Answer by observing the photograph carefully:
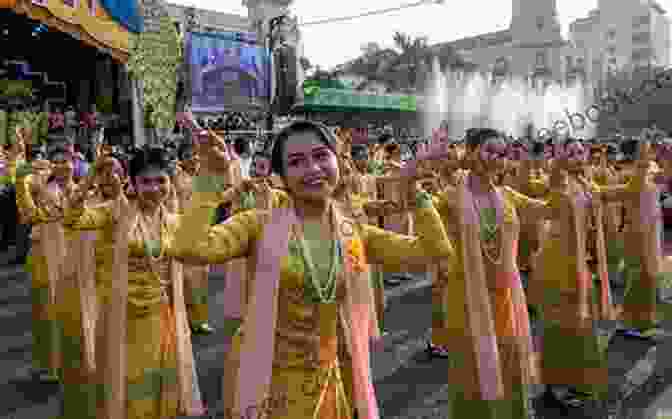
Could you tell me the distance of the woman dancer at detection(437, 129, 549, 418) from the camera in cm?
348

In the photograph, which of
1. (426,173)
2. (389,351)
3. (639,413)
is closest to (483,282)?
(426,173)

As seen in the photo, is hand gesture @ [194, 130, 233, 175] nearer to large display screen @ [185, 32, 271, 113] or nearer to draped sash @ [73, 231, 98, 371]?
draped sash @ [73, 231, 98, 371]

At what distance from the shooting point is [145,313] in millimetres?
3465

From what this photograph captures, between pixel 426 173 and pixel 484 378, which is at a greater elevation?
pixel 426 173

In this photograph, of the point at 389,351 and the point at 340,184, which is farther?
the point at 389,351

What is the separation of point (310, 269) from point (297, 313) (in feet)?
0.47

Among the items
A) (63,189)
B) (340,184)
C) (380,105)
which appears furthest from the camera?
(380,105)

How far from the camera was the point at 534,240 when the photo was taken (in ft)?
29.3

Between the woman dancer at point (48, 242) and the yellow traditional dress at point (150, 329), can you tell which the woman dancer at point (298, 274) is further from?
the woman dancer at point (48, 242)

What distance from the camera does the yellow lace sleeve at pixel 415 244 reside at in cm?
226

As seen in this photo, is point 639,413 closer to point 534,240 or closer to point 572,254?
point 572,254

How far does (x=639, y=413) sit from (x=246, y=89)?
15.2 metres

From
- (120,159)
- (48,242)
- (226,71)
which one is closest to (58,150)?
(120,159)

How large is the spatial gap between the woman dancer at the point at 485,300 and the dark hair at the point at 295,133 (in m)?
1.57
